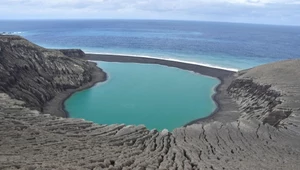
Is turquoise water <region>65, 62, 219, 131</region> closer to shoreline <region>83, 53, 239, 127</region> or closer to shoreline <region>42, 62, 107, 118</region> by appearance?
shoreline <region>42, 62, 107, 118</region>

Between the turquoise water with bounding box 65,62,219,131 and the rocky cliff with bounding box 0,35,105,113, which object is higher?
the rocky cliff with bounding box 0,35,105,113

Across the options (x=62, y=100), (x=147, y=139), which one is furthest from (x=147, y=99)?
(x=147, y=139)

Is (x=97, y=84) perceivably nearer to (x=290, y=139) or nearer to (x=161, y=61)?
(x=161, y=61)

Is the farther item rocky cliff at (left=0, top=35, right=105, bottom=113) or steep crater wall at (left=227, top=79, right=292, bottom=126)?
rocky cliff at (left=0, top=35, right=105, bottom=113)

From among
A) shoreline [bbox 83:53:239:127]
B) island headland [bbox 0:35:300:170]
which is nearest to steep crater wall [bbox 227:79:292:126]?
island headland [bbox 0:35:300:170]

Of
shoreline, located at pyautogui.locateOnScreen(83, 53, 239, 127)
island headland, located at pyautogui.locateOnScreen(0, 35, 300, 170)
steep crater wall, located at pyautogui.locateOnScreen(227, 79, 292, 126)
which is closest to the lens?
island headland, located at pyautogui.locateOnScreen(0, 35, 300, 170)

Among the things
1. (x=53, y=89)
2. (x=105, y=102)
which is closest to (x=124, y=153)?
(x=105, y=102)
